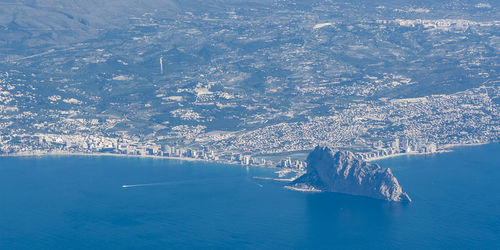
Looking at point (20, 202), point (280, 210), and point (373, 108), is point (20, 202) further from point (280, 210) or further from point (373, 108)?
point (373, 108)

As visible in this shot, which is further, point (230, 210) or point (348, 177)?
point (348, 177)

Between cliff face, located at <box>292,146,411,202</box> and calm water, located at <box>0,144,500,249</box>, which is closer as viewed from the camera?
calm water, located at <box>0,144,500,249</box>

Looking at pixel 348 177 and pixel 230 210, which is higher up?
pixel 348 177

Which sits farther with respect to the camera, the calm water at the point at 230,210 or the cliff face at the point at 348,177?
the cliff face at the point at 348,177
